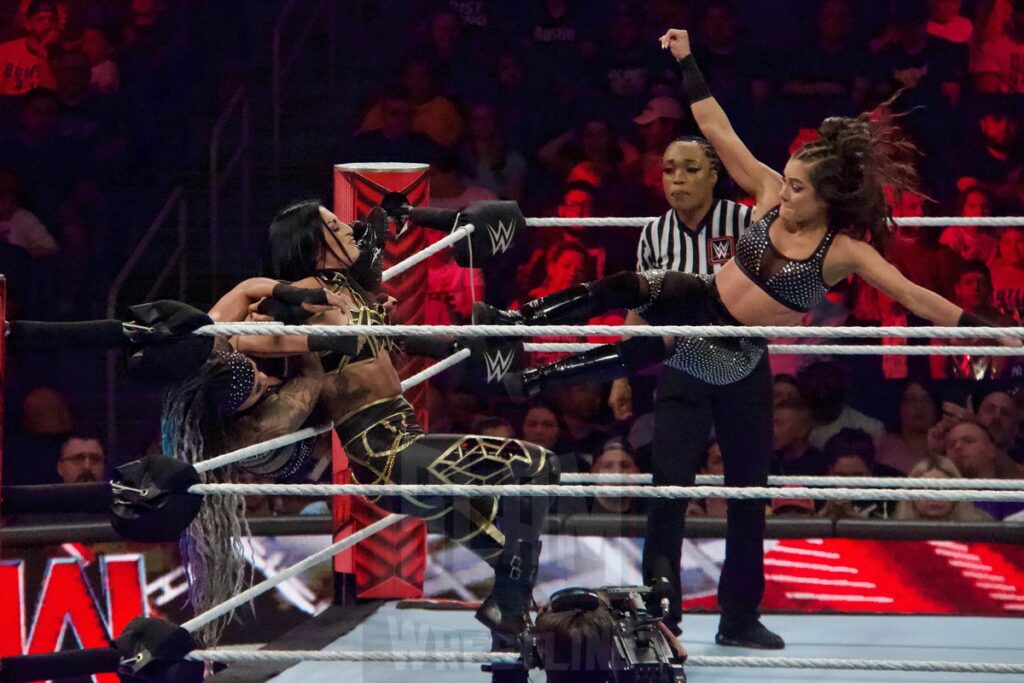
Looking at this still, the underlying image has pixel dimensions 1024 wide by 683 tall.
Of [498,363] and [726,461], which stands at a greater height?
[498,363]

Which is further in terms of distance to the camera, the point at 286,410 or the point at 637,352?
the point at 637,352

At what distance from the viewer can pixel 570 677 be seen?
2301mm

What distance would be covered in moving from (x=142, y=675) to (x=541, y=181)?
11.0 ft

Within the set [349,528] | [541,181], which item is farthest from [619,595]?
[541,181]

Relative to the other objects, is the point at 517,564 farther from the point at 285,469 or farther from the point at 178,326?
the point at 178,326

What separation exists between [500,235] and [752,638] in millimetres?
1065

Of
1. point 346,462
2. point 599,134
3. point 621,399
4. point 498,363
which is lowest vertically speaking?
point 346,462

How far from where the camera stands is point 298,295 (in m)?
2.42

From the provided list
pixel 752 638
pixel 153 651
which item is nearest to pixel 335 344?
pixel 153 651

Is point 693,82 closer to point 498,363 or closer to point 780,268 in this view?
point 780,268

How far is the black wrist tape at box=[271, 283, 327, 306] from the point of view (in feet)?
7.91

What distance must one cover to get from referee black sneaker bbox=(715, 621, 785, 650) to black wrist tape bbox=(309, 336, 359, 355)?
1185mm

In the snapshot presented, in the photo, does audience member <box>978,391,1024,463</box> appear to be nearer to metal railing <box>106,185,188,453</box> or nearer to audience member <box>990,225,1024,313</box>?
audience member <box>990,225,1024,313</box>

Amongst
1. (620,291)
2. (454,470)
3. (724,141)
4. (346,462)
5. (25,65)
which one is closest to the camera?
(454,470)
